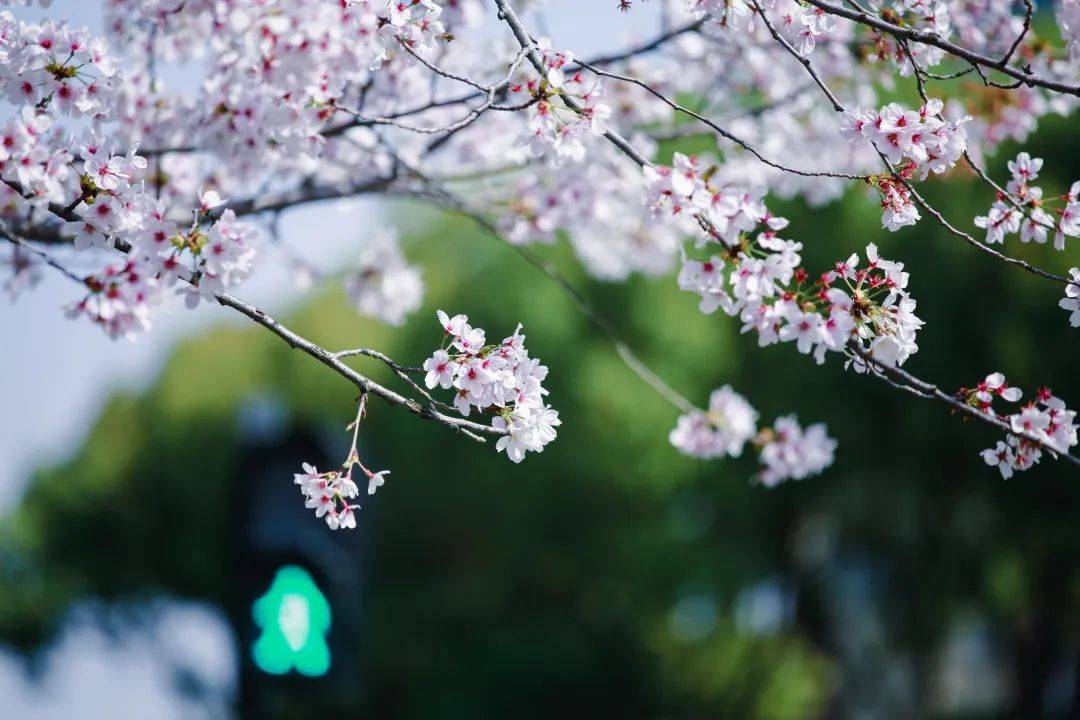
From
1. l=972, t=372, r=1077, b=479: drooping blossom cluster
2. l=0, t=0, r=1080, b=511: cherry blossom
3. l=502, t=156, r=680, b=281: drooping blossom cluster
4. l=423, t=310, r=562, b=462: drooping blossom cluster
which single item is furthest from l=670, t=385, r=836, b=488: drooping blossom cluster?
l=423, t=310, r=562, b=462: drooping blossom cluster

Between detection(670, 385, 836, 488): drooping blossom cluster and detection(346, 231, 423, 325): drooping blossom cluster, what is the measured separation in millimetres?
1892

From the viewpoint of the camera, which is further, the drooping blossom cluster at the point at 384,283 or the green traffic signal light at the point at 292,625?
the green traffic signal light at the point at 292,625

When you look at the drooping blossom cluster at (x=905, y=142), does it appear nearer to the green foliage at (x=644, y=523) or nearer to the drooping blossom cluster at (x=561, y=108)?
the drooping blossom cluster at (x=561, y=108)

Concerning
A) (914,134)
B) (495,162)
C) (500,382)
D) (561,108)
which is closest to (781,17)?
(914,134)

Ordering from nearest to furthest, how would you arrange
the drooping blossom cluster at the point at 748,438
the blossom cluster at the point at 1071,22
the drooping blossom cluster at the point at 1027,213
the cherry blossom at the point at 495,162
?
the cherry blossom at the point at 495,162 → the drooping blossom cluster at the point at 1027,213 → the blossom cluster at the point at 1071,22 → the drooping blossom cluster at the point at 748,438

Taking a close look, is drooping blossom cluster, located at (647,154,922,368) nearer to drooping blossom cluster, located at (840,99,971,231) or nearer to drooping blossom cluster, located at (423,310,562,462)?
drooping blossom cluster, located at (840,99,971,231)

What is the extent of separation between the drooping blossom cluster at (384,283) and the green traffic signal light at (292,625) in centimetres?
172

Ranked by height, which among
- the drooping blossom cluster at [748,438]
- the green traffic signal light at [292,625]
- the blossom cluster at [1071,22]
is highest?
the blossom cluster at [1071,22]

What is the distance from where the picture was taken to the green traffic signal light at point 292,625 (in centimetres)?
589

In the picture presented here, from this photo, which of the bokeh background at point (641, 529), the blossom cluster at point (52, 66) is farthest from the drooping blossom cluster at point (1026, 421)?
the bokeh background at point (641, 529)

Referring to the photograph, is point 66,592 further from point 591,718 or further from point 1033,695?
point 1033,695

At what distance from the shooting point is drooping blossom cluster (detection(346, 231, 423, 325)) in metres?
5.62

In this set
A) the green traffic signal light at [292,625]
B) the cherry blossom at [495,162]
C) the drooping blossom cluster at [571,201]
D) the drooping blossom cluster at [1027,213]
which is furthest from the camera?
the green traffic signal light at [292,625]

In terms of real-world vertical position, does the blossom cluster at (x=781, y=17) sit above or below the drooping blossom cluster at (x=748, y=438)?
above
